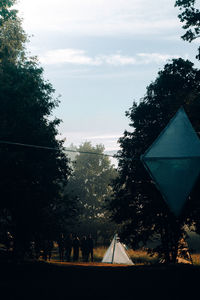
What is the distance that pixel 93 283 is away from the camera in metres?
6.68

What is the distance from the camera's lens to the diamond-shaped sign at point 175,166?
7.77 m

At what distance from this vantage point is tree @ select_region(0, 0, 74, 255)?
723 inches

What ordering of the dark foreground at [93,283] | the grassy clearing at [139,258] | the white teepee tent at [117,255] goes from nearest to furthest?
the dark foreground at [93,283] → the white teepee tent at [117,255] → the grassy clearing at [139,258]

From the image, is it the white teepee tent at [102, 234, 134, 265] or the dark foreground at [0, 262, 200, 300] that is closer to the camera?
the dark foreground at [0, 262, 200, 300]

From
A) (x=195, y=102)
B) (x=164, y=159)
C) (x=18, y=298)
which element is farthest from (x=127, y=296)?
(x=195, y=102)

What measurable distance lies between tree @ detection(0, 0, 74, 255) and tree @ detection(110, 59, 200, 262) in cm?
485

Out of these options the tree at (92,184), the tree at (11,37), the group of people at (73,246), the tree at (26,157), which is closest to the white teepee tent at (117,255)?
the group of people at (73,246)

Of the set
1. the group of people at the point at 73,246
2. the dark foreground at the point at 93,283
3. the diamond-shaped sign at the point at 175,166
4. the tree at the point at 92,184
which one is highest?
the tree at the point at 92,184

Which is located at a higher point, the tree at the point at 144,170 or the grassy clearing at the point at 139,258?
the tree at the point at 144,170

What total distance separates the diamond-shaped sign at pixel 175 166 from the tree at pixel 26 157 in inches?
453

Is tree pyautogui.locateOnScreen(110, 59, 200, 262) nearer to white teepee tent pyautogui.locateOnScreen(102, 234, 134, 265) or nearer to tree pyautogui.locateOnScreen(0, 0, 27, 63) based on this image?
white teepee tent pyautogui.locateOnScreen(102, 234, 134, 265)

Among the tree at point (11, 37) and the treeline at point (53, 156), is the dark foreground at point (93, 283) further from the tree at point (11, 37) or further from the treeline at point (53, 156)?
the tree at point (11, 37)

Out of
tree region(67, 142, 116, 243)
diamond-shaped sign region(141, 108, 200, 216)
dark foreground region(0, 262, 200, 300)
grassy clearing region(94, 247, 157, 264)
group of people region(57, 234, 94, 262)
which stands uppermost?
tree region(67, 142, 116, 243)

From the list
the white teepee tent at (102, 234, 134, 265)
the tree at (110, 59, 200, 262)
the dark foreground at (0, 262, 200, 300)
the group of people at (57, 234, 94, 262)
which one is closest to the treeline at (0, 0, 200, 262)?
the tree at (110, 59, 200, 262)
